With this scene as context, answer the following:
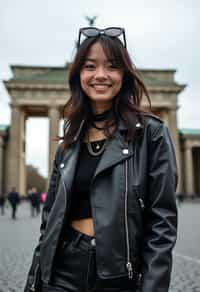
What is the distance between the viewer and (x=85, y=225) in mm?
1834

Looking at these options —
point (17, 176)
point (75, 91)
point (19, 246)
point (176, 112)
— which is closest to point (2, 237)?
point (19, 246)

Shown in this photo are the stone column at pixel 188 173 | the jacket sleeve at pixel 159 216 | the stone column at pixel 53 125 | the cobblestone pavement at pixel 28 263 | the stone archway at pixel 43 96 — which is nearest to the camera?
the jacket sleeve at pixel 159 216

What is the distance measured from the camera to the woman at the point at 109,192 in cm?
167

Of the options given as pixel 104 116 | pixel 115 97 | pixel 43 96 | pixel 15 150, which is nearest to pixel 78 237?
pixel 104 116

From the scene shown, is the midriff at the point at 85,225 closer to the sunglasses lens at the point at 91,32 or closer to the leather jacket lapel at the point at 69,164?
the leather jacket lapel at the point at 69,164

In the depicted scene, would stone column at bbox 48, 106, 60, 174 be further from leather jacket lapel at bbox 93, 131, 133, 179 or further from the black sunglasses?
leather jacket lapel at bbox 93, 131, 133, 179

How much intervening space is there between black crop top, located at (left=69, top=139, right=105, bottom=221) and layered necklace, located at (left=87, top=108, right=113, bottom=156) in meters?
0.02

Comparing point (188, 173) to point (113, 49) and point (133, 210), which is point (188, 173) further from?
point (133, 210)

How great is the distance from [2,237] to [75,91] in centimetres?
1007

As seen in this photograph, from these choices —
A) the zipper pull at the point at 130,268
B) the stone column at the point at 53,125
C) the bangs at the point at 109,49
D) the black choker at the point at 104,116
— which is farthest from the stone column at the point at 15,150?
the zipper pull at the point at 130,268

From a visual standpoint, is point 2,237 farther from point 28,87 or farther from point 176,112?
point 176,112

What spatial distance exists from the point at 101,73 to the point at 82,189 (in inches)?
23.5

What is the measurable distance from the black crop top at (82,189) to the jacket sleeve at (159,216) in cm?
28

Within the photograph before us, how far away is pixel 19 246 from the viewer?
9570 millimetres
